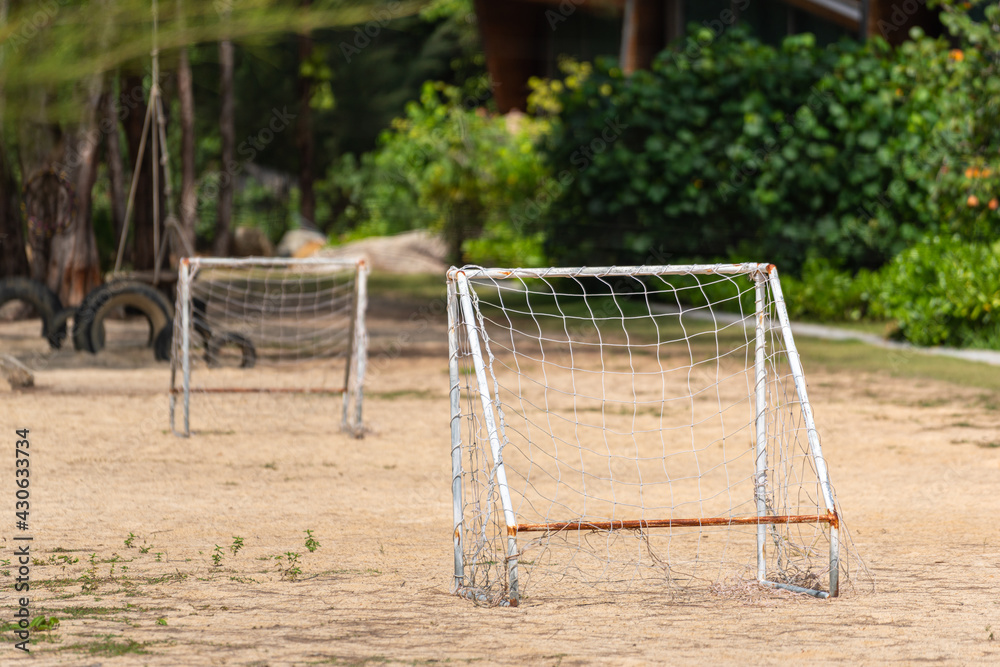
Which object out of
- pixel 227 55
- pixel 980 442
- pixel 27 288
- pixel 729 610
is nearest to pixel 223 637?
pixel 729 610

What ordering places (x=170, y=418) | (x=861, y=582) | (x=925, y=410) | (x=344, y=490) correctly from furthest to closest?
(x=925, y=410)
(x=170, y=418)
(x=344, y=490)
(x=861, y=582)

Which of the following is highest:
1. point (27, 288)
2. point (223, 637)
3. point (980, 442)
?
point (27, 288)

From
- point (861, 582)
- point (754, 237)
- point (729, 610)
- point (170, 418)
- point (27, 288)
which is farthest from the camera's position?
point (754, 237)

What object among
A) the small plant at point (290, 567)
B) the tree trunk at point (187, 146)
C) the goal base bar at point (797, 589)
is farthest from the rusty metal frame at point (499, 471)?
the tree trunk at point (187, 146)

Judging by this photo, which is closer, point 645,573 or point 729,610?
point 729,610

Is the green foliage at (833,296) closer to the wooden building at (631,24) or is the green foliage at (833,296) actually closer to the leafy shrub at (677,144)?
the leafy shrub at (677,144)

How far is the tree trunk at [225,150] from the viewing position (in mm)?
19094

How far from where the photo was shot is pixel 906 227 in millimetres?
14430

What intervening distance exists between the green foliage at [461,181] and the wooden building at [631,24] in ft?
4.64

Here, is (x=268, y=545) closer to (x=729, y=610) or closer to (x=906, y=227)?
(x=729, y=610)

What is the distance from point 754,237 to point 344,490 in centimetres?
1080

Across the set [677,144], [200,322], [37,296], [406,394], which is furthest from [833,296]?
[37,296]

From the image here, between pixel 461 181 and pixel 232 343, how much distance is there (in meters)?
12.7

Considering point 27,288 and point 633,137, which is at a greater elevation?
point 633,137
